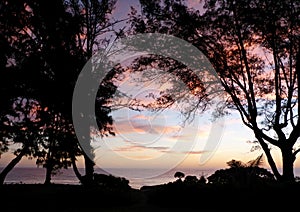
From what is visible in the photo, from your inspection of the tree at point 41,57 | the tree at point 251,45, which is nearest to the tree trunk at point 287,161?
the tree at point 251,45

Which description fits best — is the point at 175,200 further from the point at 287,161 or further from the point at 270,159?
the point at 287,161

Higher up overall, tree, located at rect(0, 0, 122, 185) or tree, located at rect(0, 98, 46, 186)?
tree, located at rect(0, 0, 122, 185)

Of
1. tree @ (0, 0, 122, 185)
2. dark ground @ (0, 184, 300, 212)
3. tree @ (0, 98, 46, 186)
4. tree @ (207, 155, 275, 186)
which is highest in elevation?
tree @ (0, 0, 122, 185)

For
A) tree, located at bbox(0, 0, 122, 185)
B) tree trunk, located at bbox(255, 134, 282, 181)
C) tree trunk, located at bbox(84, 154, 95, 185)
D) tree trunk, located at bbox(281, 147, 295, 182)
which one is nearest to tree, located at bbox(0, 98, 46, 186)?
tree, located at bbox(0, 0, 122, 185)

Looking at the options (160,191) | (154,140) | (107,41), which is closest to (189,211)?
(160,191)

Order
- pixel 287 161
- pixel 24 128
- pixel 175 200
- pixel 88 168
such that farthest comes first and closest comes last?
pixel 88 168, pixel 287 161, pixel 24 128, pixel 175 200

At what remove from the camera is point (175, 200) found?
1478 cm

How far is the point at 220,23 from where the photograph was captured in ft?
56.7

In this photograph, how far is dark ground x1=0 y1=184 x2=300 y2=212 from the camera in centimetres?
1211

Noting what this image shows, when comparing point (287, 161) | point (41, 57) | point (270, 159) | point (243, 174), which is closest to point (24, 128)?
point (41, 57)

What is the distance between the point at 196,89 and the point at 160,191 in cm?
637

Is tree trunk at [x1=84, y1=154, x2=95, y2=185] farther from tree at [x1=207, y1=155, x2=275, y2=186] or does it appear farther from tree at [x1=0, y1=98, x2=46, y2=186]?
tree at [x1=207, y1=155, x2=275, y2=186]

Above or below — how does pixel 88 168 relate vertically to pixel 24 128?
below

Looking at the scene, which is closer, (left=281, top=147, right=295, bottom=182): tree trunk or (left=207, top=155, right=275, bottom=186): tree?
(left=207, top=155, right=275, bottom=186): tree
